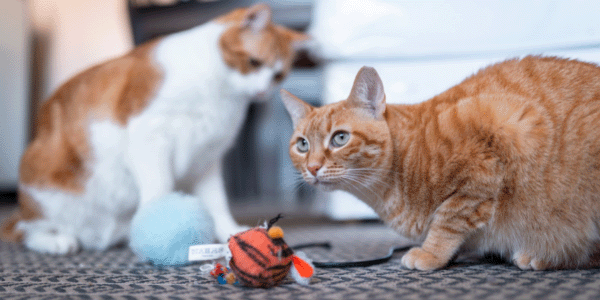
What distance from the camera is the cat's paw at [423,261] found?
0.94m

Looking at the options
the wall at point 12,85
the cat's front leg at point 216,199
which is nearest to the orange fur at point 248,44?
the cat's front leg at point 216,199

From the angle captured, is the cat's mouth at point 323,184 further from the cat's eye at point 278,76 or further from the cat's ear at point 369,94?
the cat's eye at point 278,76

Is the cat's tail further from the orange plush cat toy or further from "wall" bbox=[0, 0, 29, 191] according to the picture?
"wall" bbox=[0, 0, 29, 191]

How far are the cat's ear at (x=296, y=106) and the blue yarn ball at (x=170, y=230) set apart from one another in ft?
1.15

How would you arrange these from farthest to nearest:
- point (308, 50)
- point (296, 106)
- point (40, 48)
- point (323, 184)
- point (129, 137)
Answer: point (40, 48), point (308, 50), point (129, 137), point (296, 106), point (323, 184)

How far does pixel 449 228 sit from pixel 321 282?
0.30m

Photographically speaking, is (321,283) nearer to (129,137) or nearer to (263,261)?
(263,261)

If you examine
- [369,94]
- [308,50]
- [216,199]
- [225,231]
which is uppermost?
[308,50]

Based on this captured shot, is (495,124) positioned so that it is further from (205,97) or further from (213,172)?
(213,172)

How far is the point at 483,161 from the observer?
2.97 ft

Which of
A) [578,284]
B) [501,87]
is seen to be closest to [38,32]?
[501,87]

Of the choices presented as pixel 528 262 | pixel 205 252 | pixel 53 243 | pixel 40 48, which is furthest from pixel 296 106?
pixel 40 48

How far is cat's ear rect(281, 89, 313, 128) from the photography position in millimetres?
1152

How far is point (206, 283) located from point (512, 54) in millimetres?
1486
